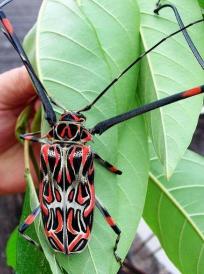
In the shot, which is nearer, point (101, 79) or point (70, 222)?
point (101, 79)

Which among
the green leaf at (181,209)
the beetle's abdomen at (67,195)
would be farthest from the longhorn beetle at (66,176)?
the green leaf at (181,209)

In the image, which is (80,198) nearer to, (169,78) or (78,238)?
(78,238)

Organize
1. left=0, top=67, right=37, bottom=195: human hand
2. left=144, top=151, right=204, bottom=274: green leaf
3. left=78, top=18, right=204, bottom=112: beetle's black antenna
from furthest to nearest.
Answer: left=0, top=67, right=37, bottom=195: human hand → left=144, top=151, right=204, bottom=274: green leaf → left=78, top=18, right=204, bottom=112: beetle's black antenna

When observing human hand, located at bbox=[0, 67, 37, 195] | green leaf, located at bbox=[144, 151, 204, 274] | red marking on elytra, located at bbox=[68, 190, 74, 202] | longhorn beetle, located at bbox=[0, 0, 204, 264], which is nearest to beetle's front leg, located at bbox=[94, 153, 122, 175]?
longhorn beetle, located at bbox=[0, 0, 204, 264]

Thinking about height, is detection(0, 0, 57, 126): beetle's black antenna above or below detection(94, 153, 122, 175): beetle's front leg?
above

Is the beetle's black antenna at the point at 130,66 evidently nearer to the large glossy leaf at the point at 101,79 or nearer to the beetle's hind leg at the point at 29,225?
the large glossy leaf at the point at 101,79

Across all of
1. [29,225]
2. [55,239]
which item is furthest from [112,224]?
→ [29,225]

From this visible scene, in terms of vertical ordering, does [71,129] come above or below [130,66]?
below

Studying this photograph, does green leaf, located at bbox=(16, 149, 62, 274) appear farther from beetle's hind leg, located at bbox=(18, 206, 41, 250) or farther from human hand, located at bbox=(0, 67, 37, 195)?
human hand, located at bbox=(0, 67, 37, 195)
